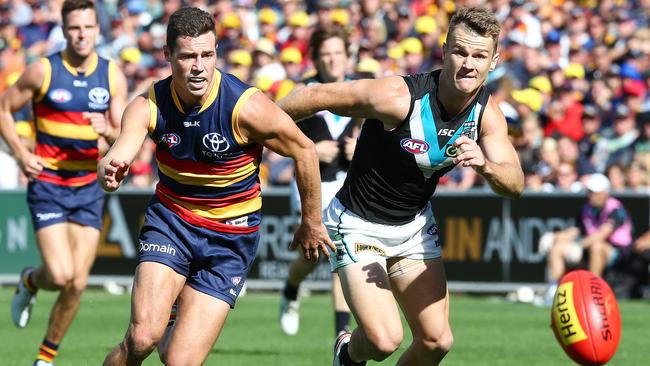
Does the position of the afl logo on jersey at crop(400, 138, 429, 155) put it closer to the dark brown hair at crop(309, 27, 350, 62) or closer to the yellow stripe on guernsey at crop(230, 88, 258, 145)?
the yellow stripe on guernsey at crop(230, 88, 258, 145)

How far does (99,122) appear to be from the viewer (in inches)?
417

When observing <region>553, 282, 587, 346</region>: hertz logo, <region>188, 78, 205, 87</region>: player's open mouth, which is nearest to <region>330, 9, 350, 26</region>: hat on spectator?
A: <region>553, 282, 587, 346</region>: hertz logo

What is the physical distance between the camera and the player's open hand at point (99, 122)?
415 inches

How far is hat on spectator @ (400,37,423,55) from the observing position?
67.0ft

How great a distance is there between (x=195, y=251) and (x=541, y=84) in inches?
501

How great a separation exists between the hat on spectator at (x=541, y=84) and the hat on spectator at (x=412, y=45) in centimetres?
190

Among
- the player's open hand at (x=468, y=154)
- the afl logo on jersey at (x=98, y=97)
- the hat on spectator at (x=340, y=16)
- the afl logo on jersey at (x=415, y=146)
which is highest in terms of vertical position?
the player's open hand at (x=468, y=154)

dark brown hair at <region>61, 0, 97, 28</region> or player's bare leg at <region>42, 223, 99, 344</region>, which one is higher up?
dark brown hair at <region>61, 0, 97, 28</region>

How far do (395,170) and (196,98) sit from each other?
1.34 metres

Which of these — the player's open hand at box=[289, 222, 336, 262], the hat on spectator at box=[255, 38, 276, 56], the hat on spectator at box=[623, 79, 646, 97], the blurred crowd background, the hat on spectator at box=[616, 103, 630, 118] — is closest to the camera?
the player's open hand at box=[289, 222, 336, 262]

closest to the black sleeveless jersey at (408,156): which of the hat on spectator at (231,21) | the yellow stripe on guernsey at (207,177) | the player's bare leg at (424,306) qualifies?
the player's bare leg at (424,306)

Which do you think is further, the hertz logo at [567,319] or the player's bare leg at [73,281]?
the player's bare leg at [73,281]

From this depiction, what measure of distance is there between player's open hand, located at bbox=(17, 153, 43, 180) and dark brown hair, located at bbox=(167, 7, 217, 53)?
3.67 metres

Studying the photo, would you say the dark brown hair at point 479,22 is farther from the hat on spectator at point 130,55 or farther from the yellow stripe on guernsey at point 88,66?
the hat on spectator at point 130,55
